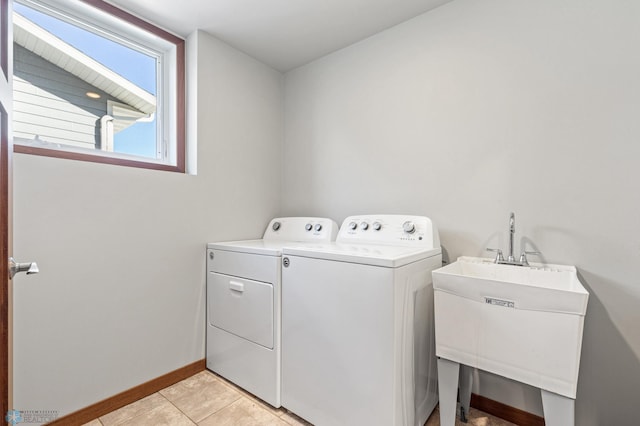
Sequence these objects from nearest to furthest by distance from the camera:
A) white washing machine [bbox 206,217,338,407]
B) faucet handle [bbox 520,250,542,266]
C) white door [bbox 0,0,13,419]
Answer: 1. white door [bbox 0,0,13,419]
2. faucet handle [bbox 520,250,542,266]
3. white washing machine [bbox 206,217,338,407]

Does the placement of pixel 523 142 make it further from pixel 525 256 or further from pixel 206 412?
pixel 206 412

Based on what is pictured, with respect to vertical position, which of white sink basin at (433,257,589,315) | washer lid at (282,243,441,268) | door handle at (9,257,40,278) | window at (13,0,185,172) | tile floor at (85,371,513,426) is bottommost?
tile floor at (85,371,513,426)

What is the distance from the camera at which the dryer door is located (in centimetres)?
162

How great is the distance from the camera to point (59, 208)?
1.43 meters

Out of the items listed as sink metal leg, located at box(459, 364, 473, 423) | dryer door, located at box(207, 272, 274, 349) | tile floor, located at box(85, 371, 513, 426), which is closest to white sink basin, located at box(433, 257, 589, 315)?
sink metal leg, located at box(459, 364, 473, 423)

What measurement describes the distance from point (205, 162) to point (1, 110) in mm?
1244

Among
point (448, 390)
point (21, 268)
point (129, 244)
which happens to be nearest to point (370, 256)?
point (448, 390)

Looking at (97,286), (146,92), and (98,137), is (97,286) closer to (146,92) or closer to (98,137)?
(98,137)

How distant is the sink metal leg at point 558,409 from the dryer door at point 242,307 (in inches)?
47.2

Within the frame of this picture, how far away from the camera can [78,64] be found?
5.47 ft

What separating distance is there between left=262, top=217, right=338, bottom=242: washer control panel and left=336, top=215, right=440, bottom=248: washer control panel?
126mm

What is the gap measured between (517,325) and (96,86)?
95.2 inches

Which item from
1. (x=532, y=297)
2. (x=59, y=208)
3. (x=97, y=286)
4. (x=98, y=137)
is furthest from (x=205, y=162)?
(x=532, y=297)
